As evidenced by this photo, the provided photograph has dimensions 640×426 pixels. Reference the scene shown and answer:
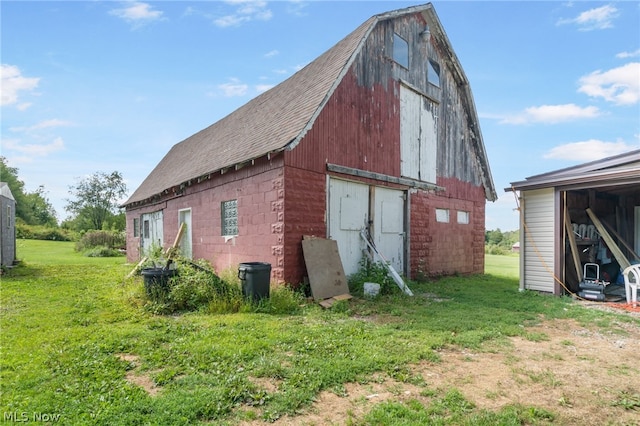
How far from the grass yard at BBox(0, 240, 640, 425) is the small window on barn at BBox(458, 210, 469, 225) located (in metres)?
6.34

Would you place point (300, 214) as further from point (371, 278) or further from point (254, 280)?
point (371, 278)

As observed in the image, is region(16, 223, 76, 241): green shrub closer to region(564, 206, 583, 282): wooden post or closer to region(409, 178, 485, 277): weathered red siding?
region(409, 178, 485, 277): weathered red siding

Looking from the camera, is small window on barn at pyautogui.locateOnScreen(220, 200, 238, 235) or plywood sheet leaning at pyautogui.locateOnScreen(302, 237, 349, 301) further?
small window on barn at pyautogui.locateOnScreen(220, 200, 238, 235)

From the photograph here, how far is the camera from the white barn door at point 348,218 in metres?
9.16

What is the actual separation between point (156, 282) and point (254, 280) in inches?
80.8

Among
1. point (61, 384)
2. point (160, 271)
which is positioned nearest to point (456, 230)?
point (160, 271)

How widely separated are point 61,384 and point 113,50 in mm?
8430

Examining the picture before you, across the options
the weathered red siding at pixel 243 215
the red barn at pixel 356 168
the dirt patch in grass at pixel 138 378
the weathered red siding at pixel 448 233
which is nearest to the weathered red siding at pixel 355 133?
the red barn at pixel 356 168

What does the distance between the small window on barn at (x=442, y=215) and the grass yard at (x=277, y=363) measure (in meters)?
5.22

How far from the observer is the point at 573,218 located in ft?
32.6

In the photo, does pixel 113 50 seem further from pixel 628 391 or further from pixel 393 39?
pixel 628 391

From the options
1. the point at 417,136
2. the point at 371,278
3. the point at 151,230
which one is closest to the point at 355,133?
the point at 417,136

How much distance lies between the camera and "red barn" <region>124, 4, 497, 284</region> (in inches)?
334

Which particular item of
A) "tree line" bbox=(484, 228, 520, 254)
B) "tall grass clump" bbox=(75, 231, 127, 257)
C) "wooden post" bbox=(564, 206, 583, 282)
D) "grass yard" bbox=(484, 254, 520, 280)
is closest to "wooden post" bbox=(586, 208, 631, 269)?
"wooden post" bbox=(564, 206, 583, 282)
